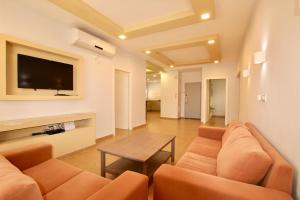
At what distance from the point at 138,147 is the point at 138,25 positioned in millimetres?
2483

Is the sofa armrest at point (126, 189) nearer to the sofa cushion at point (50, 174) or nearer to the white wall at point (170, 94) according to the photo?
the sofa cushion at point (50, 174)

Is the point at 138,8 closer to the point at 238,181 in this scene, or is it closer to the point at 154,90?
the point at 238,181

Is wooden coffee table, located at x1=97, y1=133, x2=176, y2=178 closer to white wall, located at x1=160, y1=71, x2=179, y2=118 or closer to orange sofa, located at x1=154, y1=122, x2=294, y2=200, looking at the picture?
orange sofa, located at x1=154, y1=122, x2=294, y2=200

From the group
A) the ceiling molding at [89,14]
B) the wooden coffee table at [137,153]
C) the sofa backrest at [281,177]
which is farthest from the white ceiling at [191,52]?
the sofa backrest at [281,177]

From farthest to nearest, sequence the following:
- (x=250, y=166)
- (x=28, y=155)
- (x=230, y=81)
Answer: (x=230, y=81) → (x=28, y=155) → (x=250, y=166)

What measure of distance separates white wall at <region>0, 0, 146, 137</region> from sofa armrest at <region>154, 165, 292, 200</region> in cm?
262

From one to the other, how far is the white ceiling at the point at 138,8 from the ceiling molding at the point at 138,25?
8cm

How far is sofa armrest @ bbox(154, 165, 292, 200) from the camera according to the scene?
0.89 m

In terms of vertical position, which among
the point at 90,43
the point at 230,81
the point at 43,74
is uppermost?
the point at 90,43

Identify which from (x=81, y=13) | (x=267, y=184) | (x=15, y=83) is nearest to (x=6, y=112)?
(x=15, y=83)

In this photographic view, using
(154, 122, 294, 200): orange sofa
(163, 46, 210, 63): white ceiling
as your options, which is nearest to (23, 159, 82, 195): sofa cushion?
(154, 122, 294, 200): orange sofa

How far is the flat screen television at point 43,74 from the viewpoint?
2471 millimetres

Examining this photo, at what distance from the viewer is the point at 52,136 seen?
265cm

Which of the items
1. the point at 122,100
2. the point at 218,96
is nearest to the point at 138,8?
the point at 122,100
